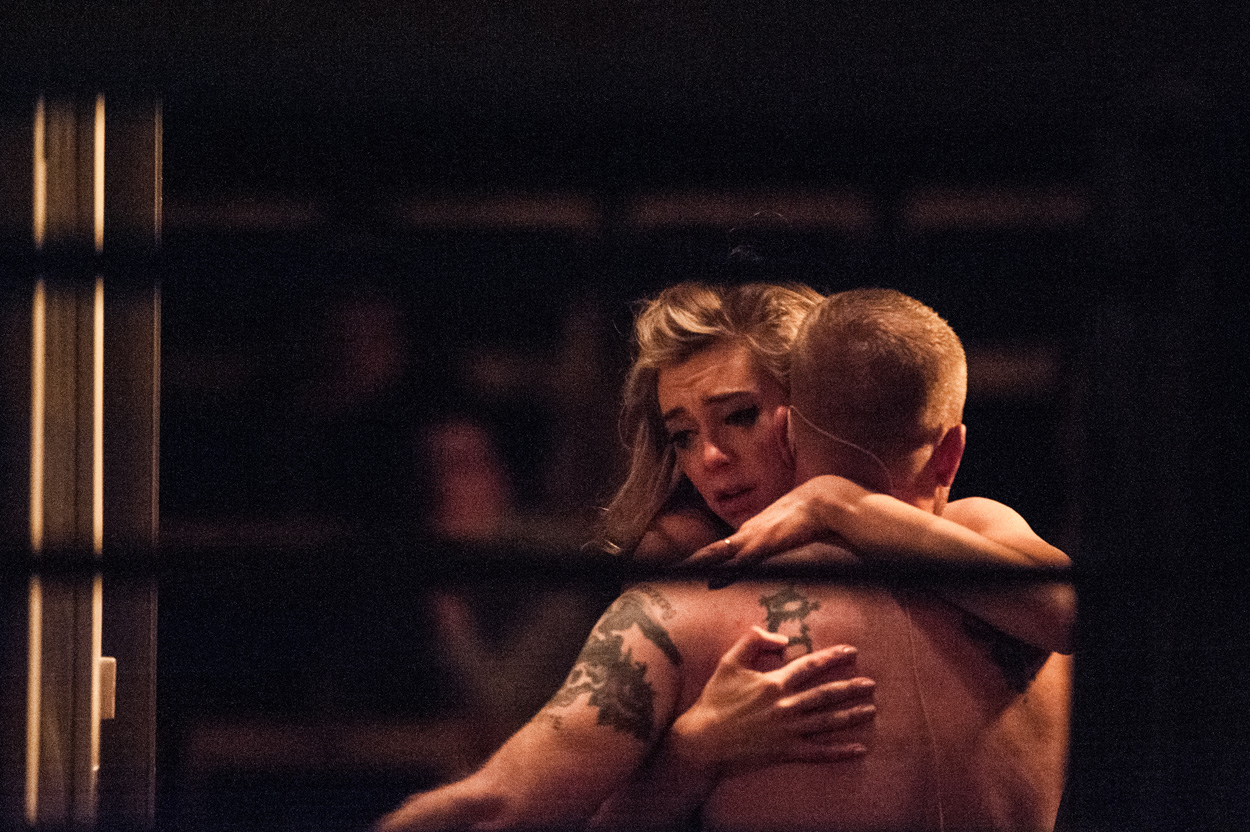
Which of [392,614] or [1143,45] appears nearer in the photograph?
[1143,45]

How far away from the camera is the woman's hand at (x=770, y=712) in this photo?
1.61m

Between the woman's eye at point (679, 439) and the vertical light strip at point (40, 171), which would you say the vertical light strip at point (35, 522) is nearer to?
the vertical light strip at point (40, 171)

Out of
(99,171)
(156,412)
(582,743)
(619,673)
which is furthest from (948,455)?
(99,171)

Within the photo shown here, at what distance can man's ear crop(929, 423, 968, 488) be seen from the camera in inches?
65.6

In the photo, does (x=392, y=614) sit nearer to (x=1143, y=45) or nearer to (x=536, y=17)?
(x=536, y=17)

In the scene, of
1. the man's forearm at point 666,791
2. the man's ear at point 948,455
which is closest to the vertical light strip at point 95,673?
the man's forearm at point 666,791

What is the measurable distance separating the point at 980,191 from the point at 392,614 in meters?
1.14

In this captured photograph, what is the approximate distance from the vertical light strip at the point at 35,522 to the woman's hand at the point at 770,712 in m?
1.03

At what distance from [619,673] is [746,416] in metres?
0.47

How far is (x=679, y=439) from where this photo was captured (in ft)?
5.62

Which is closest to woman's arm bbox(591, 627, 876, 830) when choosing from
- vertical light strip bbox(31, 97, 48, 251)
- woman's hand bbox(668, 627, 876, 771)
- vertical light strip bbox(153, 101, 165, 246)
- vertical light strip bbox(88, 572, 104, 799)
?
woman's hand bbox(668, 627, 876, 771)

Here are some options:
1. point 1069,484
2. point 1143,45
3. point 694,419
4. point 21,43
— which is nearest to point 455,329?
point 694,419

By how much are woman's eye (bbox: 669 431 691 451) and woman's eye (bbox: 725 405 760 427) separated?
9 cm

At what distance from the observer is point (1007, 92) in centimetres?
153
